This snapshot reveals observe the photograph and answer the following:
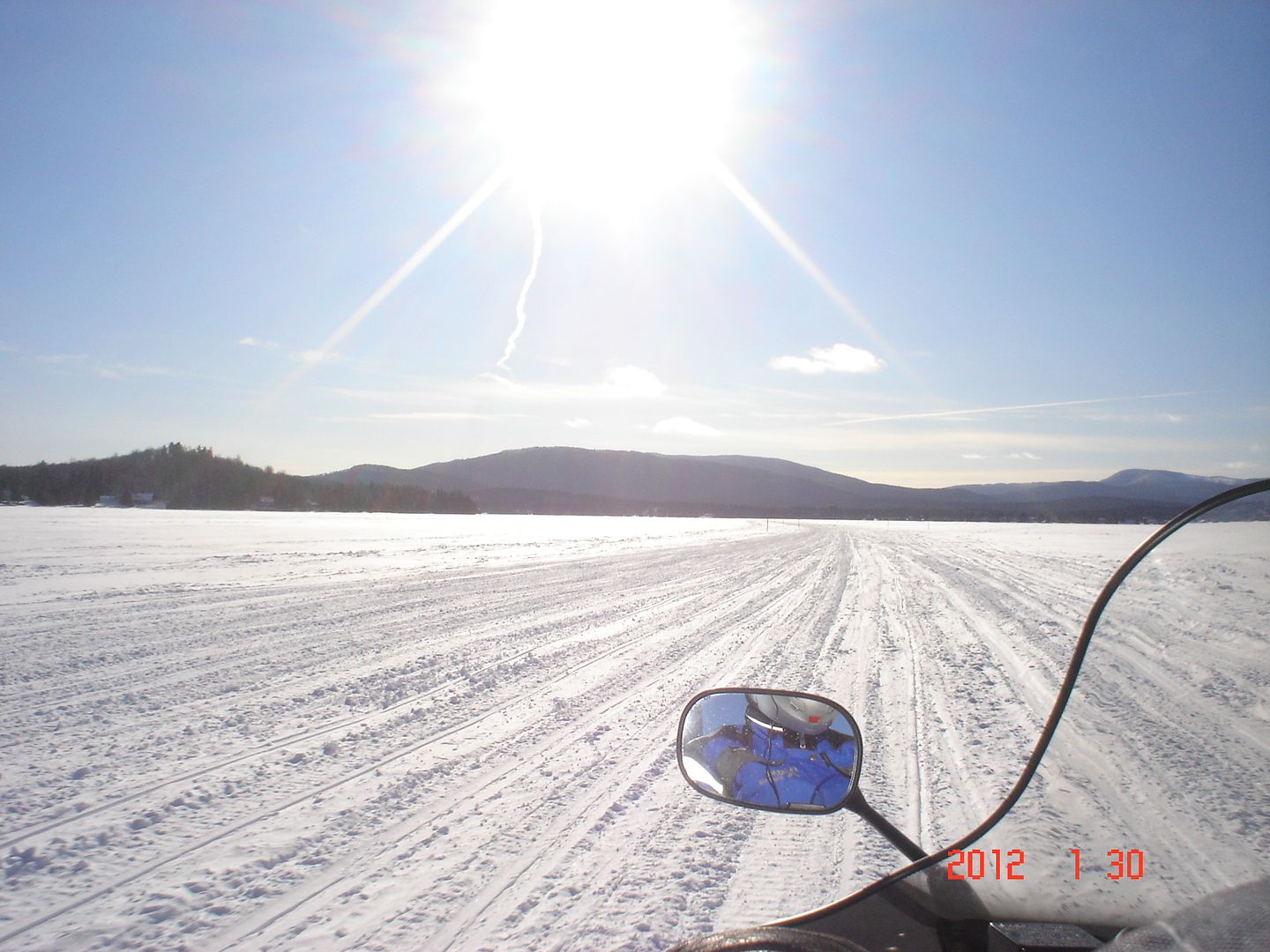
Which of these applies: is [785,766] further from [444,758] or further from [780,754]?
[444,758]

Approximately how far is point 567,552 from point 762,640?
13.3 metres

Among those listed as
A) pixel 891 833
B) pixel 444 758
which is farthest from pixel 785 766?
pixel 444 758

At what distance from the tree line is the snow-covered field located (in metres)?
68.5

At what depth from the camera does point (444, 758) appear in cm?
409

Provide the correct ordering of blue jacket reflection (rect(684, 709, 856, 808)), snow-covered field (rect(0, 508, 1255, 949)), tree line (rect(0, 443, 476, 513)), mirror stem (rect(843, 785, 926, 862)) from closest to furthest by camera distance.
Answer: mirror stem (rect(843, 785, 926, 862)) → blue jacket reflection (rect(684, 709, 856, 808)) → snow-covered field (rect(0, 508, 1255, 949)) → tree line (rect(0, 443, 476, 513))

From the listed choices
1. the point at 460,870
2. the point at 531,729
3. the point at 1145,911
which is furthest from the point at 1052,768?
the point at 531,729

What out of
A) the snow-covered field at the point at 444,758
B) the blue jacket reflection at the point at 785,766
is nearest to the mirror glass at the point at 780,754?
the blue jacket reflection at the point at 785,766

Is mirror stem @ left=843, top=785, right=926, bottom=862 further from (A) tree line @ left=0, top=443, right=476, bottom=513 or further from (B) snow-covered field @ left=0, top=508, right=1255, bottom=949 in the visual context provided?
(A) tree line @ left=0, top=443, right=476, bottom=513

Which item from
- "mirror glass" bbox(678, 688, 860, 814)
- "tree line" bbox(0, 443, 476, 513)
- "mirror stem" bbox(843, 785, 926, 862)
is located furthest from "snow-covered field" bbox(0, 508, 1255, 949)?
"tree line" bbox(0, 443, 476, 513)

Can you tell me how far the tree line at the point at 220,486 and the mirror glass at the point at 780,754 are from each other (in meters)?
74.7

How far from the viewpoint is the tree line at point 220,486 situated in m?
73.6

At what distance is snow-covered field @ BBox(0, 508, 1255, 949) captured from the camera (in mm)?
2596

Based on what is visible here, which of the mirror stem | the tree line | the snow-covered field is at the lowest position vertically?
the snow-covered field

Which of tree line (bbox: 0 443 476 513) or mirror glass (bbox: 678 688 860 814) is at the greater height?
tree line (bbox: 0 443 476 513)
